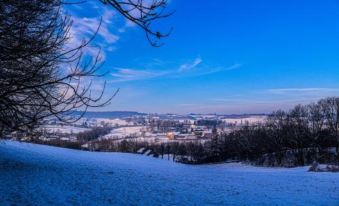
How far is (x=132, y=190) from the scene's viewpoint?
1502 cm

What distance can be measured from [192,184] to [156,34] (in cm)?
1389

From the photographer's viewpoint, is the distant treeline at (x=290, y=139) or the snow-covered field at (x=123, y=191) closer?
the snow-covered field at (x=123, y=191)

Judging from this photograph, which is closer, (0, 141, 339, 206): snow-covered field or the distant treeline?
(0, 141, 339, 206): snow-covered field

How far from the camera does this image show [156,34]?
4965 millimetres

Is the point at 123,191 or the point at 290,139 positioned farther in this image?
the point at 290,139

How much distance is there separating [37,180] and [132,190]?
3171 millimetres

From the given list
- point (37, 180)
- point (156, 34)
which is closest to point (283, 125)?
point (37, 180)

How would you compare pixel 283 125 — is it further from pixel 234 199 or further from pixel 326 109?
pixel 234 199

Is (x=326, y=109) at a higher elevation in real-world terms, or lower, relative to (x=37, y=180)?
higher

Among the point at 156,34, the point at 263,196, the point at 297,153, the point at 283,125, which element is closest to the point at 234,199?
the point at 263,196

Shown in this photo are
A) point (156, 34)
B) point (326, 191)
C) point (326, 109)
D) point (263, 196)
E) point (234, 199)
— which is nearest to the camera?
point (156, 34)

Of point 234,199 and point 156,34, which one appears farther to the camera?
point 234,199

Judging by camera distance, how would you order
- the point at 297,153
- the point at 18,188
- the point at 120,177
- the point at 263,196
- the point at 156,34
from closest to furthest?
the point at 156,34 < the point at 18,188 < the point at 263,196 < the point at 120,177 < the point at 297,153

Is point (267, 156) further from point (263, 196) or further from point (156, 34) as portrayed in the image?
point (156, 34)
